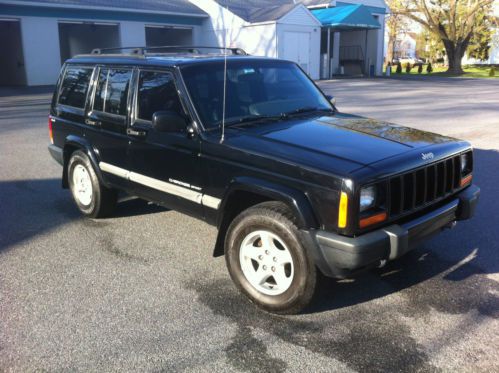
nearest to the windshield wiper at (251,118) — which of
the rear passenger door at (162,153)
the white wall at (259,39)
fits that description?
the rear passenger door at (162,153)

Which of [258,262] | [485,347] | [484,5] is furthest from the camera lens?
[484,5]

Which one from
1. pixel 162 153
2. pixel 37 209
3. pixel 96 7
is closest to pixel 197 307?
pixel 162 153

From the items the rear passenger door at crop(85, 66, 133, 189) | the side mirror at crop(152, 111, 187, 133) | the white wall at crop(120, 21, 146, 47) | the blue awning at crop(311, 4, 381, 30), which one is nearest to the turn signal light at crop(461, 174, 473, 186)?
the side mirror at crop(152, 111, 187, 133)

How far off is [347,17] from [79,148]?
1120 inches

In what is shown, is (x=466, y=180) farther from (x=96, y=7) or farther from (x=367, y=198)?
(x=96, y=7)

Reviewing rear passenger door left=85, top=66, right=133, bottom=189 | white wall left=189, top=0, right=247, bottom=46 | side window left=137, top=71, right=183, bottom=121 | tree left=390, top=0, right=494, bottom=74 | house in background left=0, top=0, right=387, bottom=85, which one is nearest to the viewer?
side window left=137, top=71, right=183, bottom=121

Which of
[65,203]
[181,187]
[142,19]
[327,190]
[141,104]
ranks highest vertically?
[142,19]

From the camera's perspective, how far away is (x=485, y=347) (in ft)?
10.3

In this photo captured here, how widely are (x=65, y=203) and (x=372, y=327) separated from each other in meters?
4.47

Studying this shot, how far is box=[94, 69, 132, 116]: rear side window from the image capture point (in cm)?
492

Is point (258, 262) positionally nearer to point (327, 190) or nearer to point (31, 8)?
point (327, 190)

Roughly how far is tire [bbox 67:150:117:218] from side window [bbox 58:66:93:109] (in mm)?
617

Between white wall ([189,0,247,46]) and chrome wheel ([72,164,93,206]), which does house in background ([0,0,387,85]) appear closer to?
white wall ([189,0,247,46])

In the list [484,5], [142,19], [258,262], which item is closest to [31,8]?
[142,19]
